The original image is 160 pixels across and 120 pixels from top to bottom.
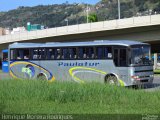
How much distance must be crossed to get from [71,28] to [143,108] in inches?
1758

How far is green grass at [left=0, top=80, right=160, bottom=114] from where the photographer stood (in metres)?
10.2

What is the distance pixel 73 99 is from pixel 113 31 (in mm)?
38556

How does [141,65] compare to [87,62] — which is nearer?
[141,65]

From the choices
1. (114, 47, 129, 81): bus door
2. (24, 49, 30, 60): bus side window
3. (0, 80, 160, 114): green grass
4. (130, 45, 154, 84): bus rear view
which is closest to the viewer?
(0, 80, 160, 114): green grass

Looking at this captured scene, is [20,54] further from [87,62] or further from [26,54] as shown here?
[87,62]

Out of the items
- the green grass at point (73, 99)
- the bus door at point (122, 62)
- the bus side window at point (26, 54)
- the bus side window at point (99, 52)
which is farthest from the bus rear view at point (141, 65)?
the bus side window at point (26, 54)

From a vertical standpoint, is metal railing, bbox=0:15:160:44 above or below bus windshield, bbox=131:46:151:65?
above

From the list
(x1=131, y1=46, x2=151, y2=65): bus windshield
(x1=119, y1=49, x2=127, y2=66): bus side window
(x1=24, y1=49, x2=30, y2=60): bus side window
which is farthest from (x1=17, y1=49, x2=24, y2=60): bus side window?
(x1=131, y1=46, x2=151, y2=65): bus windshield

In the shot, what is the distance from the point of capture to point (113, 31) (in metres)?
50.3

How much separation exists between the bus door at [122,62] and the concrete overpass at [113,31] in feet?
77.7

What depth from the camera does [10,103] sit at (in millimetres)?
11703

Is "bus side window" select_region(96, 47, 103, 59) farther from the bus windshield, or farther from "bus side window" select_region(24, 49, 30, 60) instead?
"bus side window" select_region(24, 49, 30, 60)

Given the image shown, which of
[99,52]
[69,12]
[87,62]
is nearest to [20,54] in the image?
[87,62]

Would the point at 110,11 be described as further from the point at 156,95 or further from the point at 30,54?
the point at 156,95
